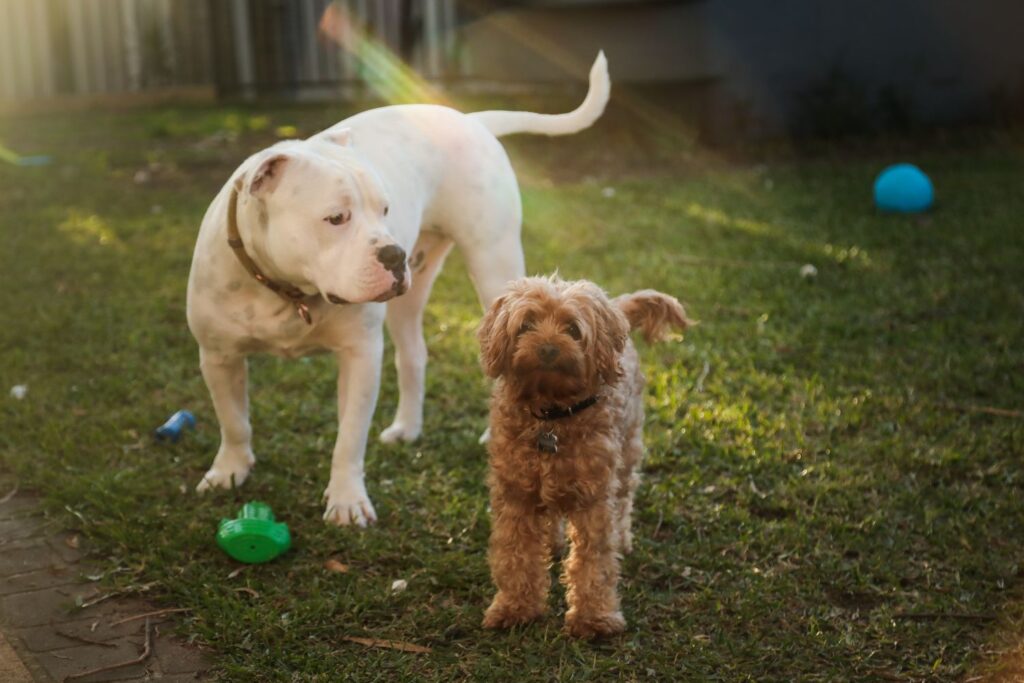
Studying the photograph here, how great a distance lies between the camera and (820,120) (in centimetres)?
1148

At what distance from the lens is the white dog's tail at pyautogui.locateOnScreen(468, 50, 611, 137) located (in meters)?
5.26

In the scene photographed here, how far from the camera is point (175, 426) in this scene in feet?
17.3

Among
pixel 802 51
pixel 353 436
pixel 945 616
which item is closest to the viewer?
pixel 945 616

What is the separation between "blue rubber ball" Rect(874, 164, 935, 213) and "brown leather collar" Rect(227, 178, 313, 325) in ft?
18.8

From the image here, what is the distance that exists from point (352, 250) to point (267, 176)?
37cm

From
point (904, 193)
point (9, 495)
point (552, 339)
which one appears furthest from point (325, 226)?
point (904, 193)

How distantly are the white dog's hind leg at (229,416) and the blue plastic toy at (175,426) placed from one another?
1.34 ft

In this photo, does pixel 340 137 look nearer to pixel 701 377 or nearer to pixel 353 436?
pixel 353 436

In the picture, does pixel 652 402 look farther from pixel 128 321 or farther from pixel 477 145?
pixel 128 321

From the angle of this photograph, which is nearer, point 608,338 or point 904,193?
point 608,338

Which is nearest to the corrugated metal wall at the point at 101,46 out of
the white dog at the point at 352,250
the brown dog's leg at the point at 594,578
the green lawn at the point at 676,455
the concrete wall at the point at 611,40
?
the concrete wall at the point at 611,40

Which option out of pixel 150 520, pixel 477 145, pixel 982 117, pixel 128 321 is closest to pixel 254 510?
pixel 150 520

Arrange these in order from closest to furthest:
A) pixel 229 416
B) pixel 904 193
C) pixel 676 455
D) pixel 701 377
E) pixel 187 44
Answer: pixel 229 416, pixel 676 455, pixel 701 377, pixel 904 193, pixel 187 44

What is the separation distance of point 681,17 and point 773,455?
7068mm
